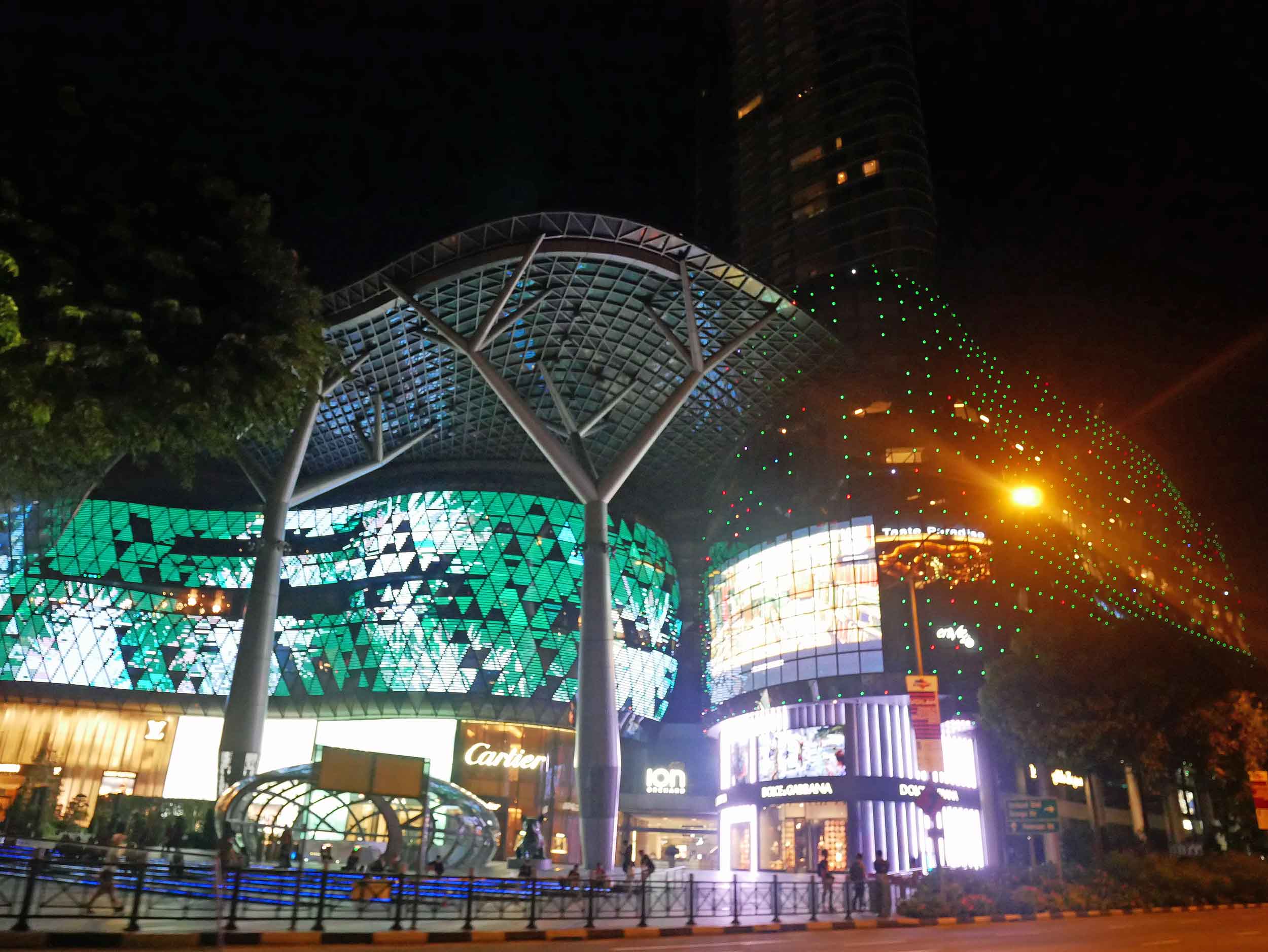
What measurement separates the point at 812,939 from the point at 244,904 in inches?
421

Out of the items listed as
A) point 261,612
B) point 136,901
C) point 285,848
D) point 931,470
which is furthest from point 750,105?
point 136,901

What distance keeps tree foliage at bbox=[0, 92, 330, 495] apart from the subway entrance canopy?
22.5 metres

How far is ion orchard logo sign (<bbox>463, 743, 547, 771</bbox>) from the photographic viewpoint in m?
59.7

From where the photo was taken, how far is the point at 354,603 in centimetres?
6412

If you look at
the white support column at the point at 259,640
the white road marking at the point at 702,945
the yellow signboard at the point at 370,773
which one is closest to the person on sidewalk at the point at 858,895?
the white road marking at the point at 702,945

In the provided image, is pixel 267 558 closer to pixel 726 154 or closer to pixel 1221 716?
pixel 1221 716

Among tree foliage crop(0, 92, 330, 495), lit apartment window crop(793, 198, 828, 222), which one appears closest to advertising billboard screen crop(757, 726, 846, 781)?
tree foliage crop(0, 92, 330, 495)

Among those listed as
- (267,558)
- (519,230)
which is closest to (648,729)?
(267,558)

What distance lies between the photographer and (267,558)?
1603 inches

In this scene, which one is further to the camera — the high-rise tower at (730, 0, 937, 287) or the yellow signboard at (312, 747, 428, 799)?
the high-rise tower at (730, 0, 937, 287)

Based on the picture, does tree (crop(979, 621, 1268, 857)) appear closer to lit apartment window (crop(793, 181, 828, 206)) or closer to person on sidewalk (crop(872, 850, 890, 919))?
person on sidewalk (crop(872, 850, 890, 919))

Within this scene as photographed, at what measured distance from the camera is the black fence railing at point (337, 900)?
14.6 meters

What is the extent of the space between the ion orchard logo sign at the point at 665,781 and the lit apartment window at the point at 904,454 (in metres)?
29.2

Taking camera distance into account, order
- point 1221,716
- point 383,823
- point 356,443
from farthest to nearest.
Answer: point 356,443 < point 1221,716 < point 383,823
